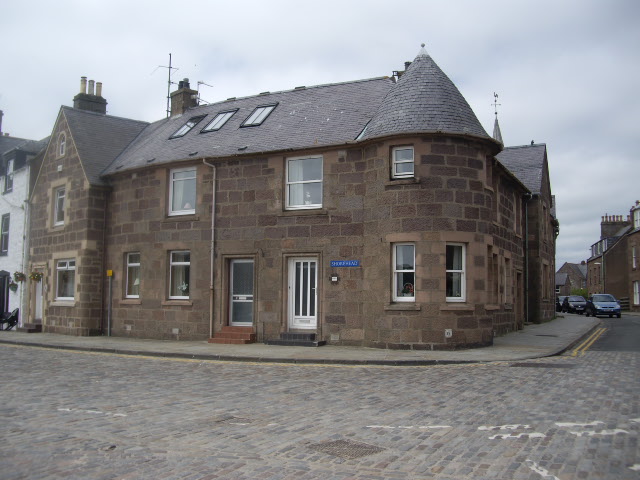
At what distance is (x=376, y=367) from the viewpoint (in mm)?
14234

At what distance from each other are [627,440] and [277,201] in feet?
45.3

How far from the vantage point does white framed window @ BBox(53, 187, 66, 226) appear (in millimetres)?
26163

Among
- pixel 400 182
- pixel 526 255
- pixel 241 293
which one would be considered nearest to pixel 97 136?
pixel 241 293

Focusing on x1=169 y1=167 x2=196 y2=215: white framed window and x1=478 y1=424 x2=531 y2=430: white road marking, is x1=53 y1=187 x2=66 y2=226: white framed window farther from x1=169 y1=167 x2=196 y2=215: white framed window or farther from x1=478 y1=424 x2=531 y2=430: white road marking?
x1=478 y1=424 x2=531 y2=430: white road marking

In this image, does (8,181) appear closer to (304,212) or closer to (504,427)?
(304,212)

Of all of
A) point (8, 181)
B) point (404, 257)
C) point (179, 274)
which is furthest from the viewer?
point (8, 181)

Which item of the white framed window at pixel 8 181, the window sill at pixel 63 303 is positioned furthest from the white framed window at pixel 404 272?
the white framed window at pixel 8 181

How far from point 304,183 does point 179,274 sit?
580 cm

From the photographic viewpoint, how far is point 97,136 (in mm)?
26312

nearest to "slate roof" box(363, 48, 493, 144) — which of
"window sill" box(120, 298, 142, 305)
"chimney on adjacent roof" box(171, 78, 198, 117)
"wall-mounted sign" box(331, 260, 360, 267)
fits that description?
"wall-mounted sign" box(331, 260, 360, 267)

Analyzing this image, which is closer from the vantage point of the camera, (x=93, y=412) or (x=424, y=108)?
(x=93, y=412)

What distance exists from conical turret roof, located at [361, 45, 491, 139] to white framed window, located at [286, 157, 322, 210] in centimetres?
206

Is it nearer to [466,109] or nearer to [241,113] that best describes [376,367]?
[466,109]

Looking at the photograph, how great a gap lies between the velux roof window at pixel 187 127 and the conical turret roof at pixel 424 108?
9027mm
